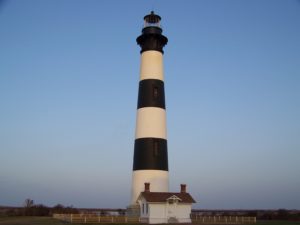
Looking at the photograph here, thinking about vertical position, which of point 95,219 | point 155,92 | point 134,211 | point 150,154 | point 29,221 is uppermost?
point 155,92

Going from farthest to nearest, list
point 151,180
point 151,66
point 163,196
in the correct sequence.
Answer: point 151,66 → point 151,180 → point 163,196

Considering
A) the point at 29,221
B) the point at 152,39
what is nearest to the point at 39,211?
the point at 29,221

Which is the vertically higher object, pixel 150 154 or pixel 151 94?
pixel 151 94

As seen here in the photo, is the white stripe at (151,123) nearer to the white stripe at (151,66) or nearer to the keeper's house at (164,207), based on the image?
the white stripe at (151,66)

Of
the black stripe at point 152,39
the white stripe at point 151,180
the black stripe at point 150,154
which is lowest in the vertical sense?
the white stripe at point 151,180

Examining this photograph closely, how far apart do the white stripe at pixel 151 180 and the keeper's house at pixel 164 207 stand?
2.12ft

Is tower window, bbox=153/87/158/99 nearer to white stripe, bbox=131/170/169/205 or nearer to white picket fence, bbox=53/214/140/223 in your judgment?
white stripe, bbox=131/170/169/205

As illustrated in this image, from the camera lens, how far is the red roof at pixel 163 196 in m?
28.1

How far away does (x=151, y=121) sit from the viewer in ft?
100

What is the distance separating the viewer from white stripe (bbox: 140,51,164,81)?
1253 inches

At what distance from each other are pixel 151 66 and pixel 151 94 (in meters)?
2.49

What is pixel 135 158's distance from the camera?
30.6m

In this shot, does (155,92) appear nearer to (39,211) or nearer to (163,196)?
(163,196)

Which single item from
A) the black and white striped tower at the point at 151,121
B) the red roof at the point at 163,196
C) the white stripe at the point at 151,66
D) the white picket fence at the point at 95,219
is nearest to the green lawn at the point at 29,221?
the white picket fence at the point at 95,219
